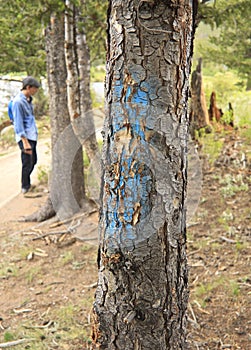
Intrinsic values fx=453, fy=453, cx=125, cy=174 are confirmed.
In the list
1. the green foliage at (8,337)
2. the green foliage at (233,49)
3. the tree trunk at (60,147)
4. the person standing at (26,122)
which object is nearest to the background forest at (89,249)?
the green foliage at (8,337)

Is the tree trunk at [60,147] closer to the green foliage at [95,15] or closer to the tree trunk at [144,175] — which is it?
the green foliage at [95,15]

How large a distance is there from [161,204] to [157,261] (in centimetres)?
27

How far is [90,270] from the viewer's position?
190 inches

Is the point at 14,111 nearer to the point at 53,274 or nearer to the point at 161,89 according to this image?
the point at 53,274

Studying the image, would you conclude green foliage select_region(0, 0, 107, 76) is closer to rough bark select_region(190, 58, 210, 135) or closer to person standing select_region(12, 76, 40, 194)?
person standing select_region(12, 76, 40, 194)

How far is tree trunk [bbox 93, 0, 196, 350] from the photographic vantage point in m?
1.98

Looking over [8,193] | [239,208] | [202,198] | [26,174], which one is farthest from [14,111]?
[239,208]

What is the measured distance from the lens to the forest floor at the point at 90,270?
3.47 m

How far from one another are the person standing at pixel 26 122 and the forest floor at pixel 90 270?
881 millimetres

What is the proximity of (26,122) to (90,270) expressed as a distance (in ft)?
12.1

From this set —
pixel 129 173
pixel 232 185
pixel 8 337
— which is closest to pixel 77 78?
pixel 232 185

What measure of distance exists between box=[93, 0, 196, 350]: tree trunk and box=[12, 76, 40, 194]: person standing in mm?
5532

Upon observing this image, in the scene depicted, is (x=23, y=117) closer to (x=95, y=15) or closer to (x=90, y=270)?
(x=95, y=15)

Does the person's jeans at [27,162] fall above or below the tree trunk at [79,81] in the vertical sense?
below
